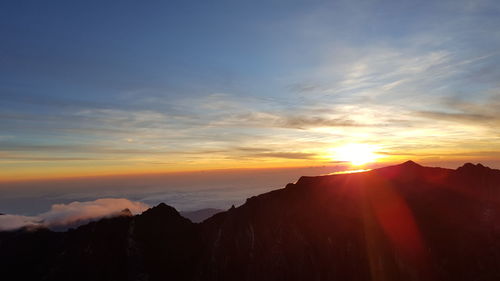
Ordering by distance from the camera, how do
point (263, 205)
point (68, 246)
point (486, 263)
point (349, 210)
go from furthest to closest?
point (68, 246) < point (263, 205) < point (349, 210) < point (486, 263)

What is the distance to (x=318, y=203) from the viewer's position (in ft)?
373

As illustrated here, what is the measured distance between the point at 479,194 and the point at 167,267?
107104 millimetres

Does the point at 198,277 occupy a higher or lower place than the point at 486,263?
lower

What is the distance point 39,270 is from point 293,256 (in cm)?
9963

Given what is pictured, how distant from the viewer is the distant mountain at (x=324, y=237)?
319ft

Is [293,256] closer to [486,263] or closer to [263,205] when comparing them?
[263,205]

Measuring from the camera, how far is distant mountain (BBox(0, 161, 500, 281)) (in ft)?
319

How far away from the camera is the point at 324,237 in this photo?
347ft

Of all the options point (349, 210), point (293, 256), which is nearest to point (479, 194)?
point (349, 210)

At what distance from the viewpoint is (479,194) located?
363 feet

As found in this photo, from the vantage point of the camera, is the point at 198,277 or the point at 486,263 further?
the point at 198,277

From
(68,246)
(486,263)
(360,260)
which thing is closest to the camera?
(486,263)

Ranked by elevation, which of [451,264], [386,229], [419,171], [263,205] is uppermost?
[419,171]

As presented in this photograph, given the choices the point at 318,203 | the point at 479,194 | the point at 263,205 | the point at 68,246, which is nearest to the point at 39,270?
the point at 68,246
